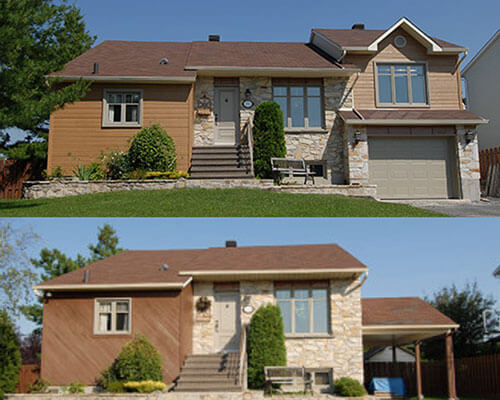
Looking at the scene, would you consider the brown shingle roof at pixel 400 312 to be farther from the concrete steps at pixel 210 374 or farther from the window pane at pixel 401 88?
the window pane at pixel 401 88

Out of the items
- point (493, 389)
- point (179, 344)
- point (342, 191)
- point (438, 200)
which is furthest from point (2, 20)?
point (493, 389)

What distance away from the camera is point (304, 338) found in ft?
46.7

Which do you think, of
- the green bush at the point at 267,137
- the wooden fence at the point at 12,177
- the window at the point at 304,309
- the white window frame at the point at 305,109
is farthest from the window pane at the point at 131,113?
the window at the point at 304,309

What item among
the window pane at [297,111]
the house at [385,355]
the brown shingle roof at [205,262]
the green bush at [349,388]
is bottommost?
the house at [385,355]

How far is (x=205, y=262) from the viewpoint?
1519 cm

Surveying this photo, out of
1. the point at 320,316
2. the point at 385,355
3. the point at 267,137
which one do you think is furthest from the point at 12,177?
the point at 385,355

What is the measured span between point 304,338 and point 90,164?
30.7ft

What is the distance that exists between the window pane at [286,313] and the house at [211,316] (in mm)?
27

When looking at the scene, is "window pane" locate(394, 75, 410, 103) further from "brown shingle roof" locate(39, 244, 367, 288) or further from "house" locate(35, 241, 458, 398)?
"house" locate(35, 241, 458, 398)

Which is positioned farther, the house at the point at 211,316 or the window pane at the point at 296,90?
the window pane at the point at 296,90

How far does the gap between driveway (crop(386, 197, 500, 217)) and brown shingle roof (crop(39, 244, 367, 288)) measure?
307 cm

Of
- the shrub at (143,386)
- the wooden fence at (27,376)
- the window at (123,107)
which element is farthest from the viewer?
the window at (123,107)

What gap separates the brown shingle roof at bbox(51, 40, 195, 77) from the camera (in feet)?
61.1

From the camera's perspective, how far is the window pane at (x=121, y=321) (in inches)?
539
